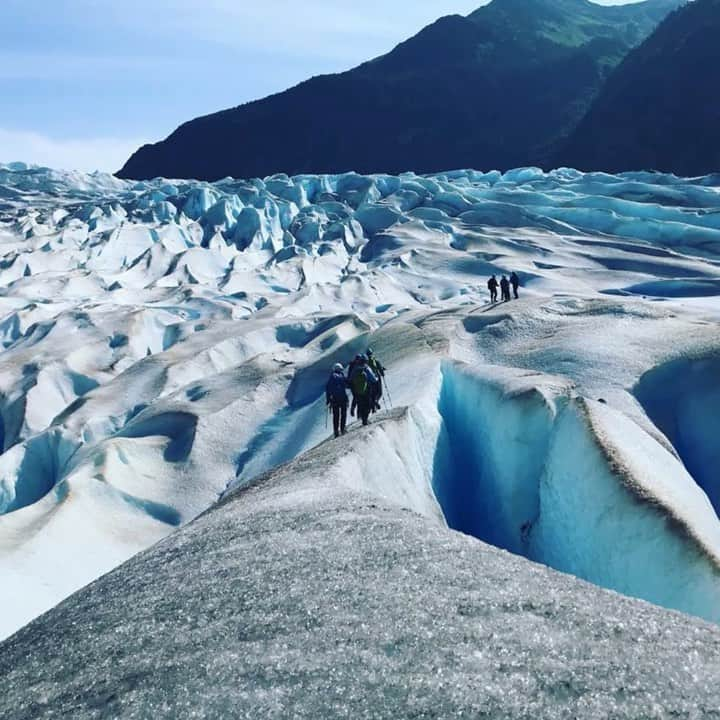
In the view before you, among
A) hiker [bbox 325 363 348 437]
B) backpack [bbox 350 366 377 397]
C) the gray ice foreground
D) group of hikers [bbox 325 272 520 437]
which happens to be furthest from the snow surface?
the gray ice foreground

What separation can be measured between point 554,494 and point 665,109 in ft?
267

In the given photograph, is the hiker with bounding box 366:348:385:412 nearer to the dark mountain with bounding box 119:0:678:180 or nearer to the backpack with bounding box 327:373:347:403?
the backpack with bounding box 327:373:347:403

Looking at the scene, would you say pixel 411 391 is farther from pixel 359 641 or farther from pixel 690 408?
pixel 359 641

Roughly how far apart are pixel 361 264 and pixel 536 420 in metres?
34.4

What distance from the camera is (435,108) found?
110500 mm

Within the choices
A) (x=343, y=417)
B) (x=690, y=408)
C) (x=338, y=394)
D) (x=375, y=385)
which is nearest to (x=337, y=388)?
(x=338, y=394)

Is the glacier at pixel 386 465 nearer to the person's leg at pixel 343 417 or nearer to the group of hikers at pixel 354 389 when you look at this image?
the person's leg at pixel 343 417

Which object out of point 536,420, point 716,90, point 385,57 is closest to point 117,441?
point 536,420

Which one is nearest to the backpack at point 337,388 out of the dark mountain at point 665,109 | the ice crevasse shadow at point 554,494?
the ice crevasse shadow at point 554,494

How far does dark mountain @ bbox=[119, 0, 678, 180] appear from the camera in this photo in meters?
106

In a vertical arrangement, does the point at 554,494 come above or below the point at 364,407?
below

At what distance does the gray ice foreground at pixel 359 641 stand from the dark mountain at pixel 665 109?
78980mm

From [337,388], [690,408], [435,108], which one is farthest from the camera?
[435,108]

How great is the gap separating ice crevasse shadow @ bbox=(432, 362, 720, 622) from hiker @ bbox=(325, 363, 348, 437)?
2.09 meters
